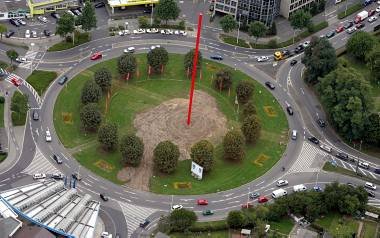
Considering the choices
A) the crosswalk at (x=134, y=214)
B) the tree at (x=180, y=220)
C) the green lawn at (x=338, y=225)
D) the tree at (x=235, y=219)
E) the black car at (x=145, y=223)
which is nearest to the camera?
the tree at (x=180, y=220)

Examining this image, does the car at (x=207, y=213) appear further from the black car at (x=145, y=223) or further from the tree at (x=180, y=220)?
the black car at (x=145, y=223)

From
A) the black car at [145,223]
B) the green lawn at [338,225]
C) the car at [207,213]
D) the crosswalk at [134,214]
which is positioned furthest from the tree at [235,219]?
the green lawn at [338,225]

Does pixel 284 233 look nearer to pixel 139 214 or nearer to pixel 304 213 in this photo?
pixel 304 213

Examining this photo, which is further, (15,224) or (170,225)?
(170,225)

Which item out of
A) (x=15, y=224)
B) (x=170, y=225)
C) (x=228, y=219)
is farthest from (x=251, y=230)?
(x=15, y=224)

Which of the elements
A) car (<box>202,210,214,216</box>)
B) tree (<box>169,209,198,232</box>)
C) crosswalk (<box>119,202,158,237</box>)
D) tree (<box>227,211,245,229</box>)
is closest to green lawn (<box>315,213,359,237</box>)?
tree (<box>227,211,245,229</box>)

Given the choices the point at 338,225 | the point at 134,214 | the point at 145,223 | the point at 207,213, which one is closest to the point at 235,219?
the point at 207,213

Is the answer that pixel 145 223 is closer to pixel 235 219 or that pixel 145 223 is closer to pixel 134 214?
pixel 134 214

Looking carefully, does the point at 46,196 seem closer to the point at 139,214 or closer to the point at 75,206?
the point at 75,206
